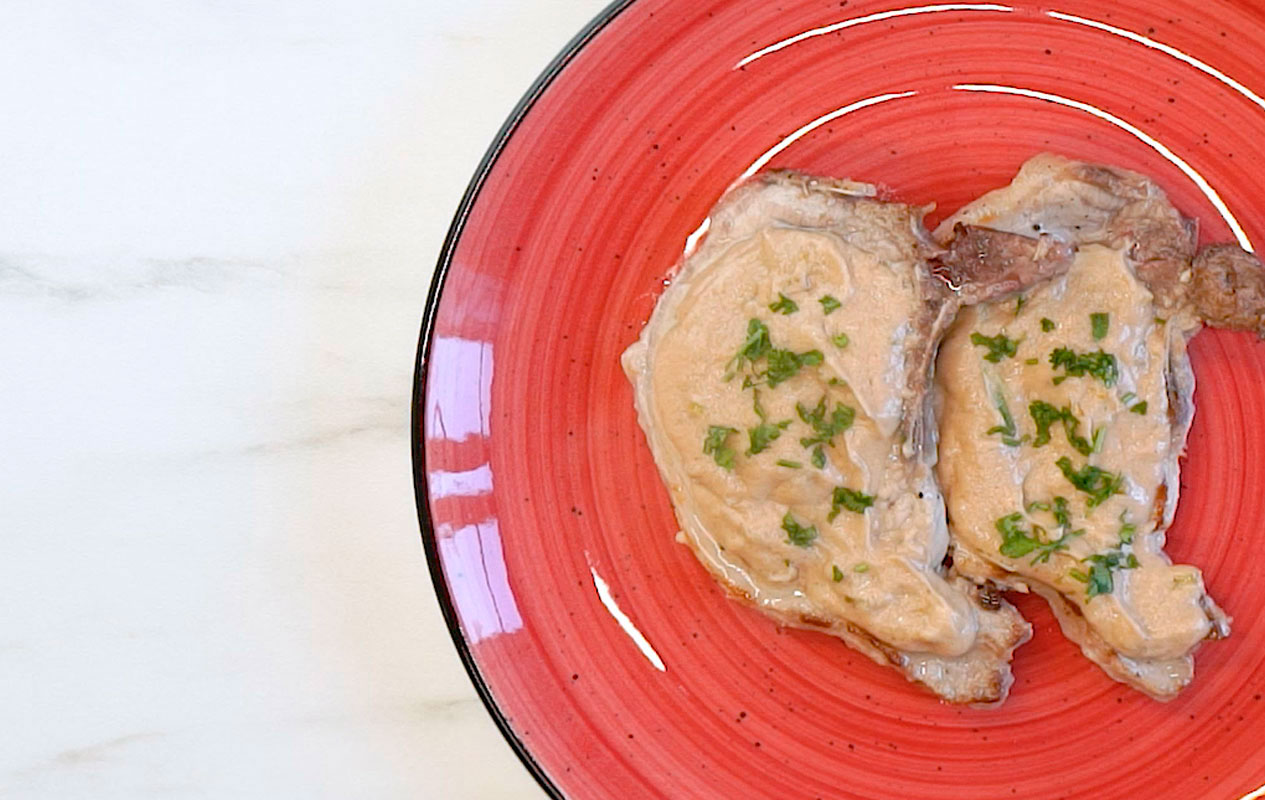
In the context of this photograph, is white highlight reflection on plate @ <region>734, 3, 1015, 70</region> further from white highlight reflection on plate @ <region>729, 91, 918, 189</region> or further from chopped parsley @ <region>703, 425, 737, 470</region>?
chopped parsley @ <region>703, 425, 737, 470</region>

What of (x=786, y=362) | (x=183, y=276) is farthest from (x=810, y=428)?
(x=183, y=276)

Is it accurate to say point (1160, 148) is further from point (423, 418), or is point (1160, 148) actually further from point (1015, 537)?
point (423, 418)

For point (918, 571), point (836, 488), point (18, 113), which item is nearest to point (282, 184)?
point (18, 113)

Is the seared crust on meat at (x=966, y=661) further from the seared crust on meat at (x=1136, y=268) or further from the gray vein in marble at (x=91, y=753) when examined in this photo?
the gray vein in marble at (x=91, y=753)

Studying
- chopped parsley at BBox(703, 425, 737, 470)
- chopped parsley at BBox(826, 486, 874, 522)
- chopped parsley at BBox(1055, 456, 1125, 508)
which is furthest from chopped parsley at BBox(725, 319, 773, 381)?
chopped parsley at BBox(1055, 456, 1125, 508)

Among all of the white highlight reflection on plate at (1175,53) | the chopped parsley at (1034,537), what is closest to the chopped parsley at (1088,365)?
the chopped parsley at (1034,537)
